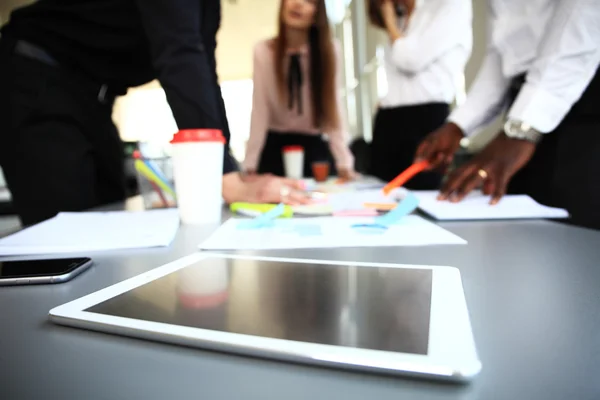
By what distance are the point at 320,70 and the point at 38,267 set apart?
1562 millimetres

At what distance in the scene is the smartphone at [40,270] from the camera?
323 mm

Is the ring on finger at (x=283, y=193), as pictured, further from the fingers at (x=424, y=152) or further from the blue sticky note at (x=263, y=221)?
the fingers at (x=424, y=152)

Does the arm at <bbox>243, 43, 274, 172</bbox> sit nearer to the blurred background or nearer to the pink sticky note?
the blurred background

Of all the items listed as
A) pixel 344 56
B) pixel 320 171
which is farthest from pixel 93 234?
pixel 344 56

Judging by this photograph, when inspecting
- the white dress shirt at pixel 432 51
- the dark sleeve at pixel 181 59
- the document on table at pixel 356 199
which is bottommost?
the document on table at pixel 356 199

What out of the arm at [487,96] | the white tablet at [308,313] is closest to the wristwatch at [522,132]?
the arm at [487,96]

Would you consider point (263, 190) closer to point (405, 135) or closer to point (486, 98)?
point (486, 98)

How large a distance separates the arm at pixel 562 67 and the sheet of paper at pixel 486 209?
0.52 ft

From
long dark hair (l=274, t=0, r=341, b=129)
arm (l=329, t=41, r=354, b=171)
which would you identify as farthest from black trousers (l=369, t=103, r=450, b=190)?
long dark hair (l=274, t=0, r=341, b=129)

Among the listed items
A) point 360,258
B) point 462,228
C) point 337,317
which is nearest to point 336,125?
point 462,228

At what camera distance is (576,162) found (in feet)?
2.34

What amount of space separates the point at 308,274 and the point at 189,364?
5.6 inches

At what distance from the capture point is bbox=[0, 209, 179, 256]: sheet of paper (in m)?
0.45

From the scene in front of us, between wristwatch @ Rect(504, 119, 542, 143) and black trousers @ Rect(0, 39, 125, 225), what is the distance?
93 cm
